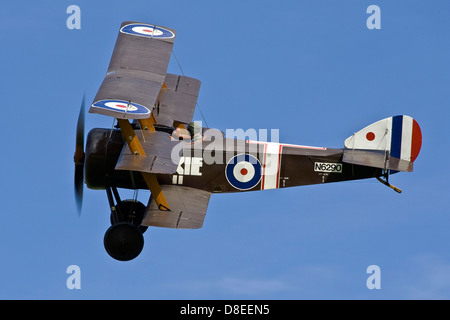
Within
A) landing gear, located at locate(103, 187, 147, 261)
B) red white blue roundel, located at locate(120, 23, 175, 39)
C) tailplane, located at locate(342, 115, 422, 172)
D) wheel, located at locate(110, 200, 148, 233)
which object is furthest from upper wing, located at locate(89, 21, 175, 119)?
tailplane, located at locate(342, 115, 422, 172)

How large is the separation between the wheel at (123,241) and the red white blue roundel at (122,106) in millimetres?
2284

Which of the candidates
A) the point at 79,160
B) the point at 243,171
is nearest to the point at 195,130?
the point at 243,171

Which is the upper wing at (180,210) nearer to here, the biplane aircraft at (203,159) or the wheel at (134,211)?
the biplane aircraft at (203,159)

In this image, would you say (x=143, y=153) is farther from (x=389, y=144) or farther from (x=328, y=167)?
(x=389, y=144)

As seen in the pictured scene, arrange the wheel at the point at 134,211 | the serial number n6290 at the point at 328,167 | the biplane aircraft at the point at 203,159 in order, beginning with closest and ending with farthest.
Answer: the biplane aircraft at the point at 203,159 → the serial number n6290 at the point at 328,167 → the wheel at the point at 134,211

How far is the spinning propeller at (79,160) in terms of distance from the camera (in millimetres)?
23516

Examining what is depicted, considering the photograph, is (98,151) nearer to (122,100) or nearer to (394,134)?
(122,100)

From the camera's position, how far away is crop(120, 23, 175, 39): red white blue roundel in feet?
82.5

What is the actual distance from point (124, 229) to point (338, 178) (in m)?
4.60

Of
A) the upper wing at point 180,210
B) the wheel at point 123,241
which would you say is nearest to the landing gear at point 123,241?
the wheel at point 123,241

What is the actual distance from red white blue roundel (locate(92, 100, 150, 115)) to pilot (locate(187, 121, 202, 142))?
210 cm

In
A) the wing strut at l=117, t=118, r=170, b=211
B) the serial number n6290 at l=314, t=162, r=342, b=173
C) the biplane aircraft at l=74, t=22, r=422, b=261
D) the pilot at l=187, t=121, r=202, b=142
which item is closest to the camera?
the wing strut at l=117, t=118, r=170, b=211

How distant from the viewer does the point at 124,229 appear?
22.1 meters

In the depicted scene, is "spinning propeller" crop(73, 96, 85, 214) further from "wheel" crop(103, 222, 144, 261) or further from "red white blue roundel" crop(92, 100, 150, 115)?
"red white blue roundel" crop(92, 100, 150, 115)
